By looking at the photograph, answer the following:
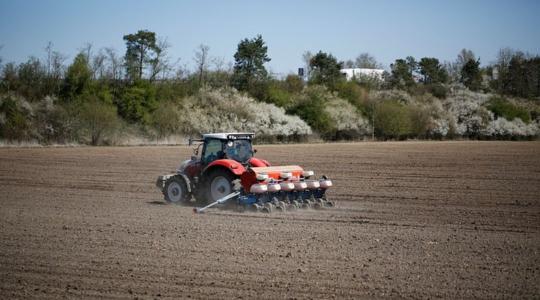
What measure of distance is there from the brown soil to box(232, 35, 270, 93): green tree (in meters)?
39.6

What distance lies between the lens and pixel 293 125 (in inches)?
2340

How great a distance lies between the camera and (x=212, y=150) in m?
17.8

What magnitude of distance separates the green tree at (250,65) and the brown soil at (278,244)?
3963cm

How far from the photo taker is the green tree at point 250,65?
6247 centimetres

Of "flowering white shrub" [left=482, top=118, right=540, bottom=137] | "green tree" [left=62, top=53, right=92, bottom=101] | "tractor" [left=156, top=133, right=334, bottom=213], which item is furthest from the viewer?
"flowering white shrub" [left=482, top=118, right=540, bottom=137]

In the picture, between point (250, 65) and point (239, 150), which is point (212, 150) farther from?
point (250, 65)

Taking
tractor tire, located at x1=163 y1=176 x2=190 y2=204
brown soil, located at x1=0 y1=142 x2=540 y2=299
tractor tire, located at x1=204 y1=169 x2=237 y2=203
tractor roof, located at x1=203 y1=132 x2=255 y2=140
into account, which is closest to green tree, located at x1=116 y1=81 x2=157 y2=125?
brown soil, located at x1=0 y1=142 x2=540 y2=299

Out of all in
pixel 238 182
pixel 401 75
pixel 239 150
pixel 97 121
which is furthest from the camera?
pixel 401 75

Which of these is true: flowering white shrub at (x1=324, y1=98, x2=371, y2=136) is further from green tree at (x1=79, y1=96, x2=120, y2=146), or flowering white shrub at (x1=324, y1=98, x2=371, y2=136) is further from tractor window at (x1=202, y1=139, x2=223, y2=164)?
tractor window at (x1=202, y1=139, x2=223, y2=164)

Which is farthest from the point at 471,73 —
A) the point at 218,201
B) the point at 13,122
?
the point at 218,201

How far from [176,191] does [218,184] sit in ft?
4.79

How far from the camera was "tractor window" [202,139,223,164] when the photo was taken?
17.8m

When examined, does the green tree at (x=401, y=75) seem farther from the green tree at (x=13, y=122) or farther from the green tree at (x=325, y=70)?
the green tree at (x=13, y=122)

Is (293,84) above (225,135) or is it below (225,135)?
above
